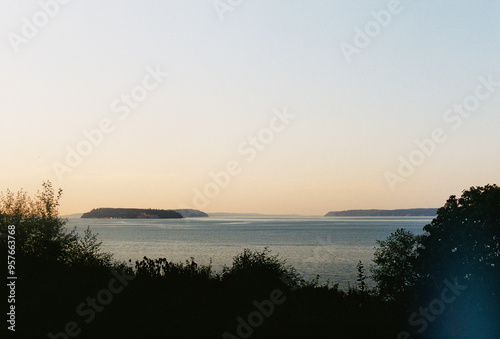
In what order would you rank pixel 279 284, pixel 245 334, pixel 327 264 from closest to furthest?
1. pixel 245 334
2. pixel 279 284
3. pixel 327 264

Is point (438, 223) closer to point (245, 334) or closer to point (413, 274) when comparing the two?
point (413, 274)

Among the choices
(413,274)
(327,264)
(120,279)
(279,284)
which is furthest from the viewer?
(327,264)

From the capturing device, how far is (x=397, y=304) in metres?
13.5

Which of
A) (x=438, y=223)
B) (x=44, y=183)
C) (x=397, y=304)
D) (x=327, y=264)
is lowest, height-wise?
(x=327, y=264)

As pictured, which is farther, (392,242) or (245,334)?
(392,242)

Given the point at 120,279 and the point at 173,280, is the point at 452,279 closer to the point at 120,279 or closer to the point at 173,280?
the point at 173,280

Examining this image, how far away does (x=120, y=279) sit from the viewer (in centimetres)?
1458

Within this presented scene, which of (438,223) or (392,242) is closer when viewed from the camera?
(438,223)

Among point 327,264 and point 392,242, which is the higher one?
point 392,242

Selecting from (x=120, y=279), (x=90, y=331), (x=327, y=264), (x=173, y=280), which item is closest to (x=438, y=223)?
(x=173, y=280)

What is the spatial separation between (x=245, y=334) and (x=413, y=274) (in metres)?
22.9

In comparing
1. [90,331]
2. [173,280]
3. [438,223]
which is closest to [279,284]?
[173,280]

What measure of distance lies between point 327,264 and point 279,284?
51524mm

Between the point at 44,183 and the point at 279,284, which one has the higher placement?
the point at 44,183
